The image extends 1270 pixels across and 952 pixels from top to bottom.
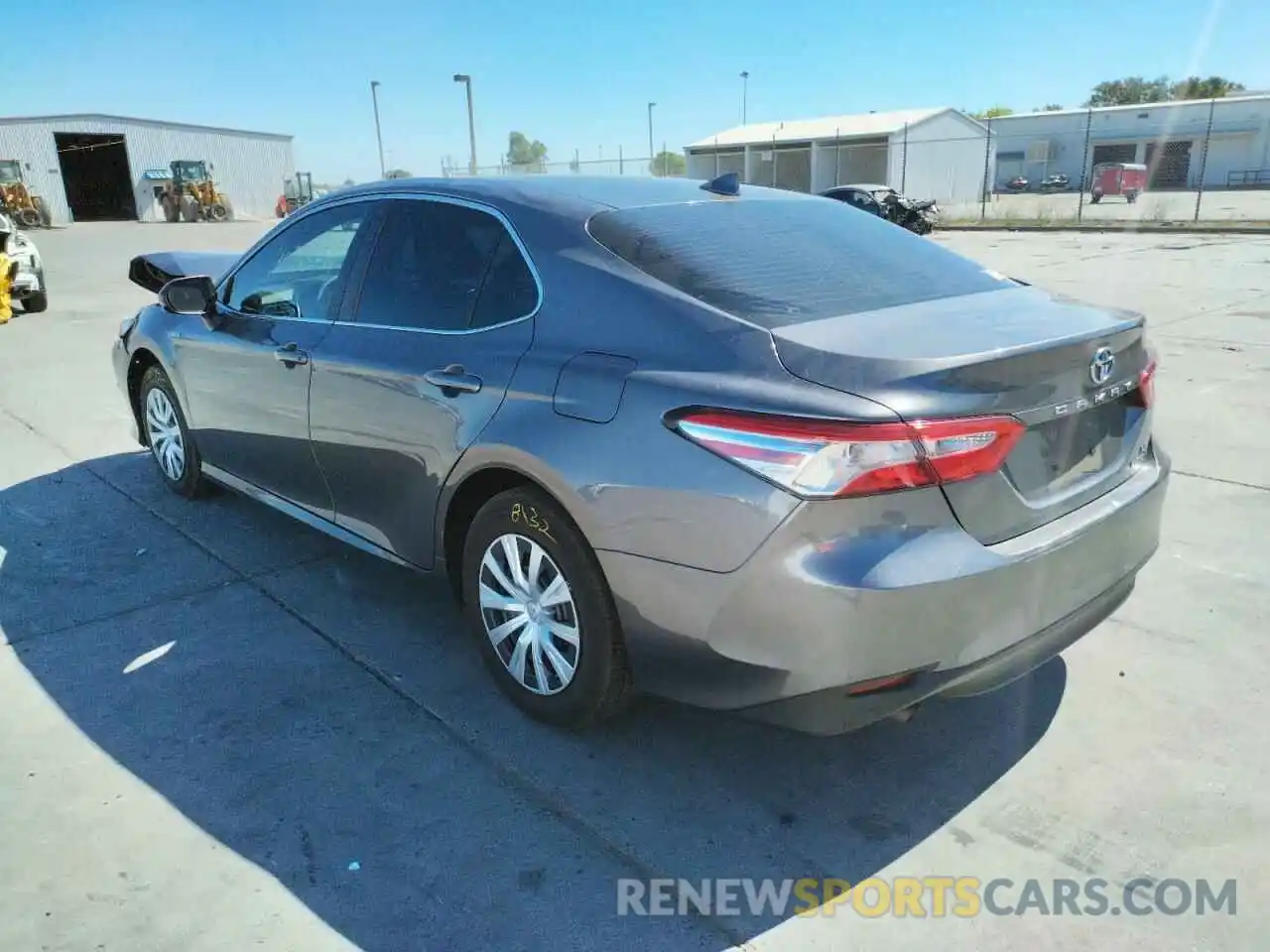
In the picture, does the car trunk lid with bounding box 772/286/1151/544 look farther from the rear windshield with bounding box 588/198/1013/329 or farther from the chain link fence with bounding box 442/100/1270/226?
the chain link fence with bounding box 442/100/1270/226

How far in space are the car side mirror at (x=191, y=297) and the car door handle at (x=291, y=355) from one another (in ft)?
2.55

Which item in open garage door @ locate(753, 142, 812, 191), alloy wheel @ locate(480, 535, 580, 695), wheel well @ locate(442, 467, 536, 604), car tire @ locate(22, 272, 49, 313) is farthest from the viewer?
open garage door @ locate(753, 142, 812, 191)

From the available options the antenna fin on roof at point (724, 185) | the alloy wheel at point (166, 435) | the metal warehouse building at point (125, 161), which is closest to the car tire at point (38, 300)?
the alloy wheel at point (166, 435)

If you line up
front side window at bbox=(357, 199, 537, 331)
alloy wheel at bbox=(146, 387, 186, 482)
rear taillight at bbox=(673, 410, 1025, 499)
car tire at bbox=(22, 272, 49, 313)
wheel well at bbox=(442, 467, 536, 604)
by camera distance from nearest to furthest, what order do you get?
1. rear taillight at bbox=(673, 410, 1025, 499)
2. wheel well at bbox=(442, 467, 536, 604)
3. front side window at bbox=(357, 199, 537, 331)
4. alloy wheel at bbox=(146, 387, 186, 482)
5. car tire at bbox=(22, 272, 49, 313)

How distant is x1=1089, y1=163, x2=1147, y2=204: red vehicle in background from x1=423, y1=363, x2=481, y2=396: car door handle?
133 feet

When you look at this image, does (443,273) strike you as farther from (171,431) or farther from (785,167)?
(785,167)

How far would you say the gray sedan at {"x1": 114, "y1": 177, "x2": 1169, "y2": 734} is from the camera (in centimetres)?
224

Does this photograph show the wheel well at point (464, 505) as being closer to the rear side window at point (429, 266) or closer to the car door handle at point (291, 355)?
the rear side window at point (429, 266)

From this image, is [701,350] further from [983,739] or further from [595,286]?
[983,739]

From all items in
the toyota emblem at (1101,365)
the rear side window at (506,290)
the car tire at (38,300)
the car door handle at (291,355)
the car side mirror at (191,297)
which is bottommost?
the car tire at (38,300)

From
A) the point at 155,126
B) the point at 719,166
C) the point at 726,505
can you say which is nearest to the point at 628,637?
the point at 726,505

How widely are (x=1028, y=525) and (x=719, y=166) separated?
50.2m

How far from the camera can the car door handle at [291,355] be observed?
3750 mm

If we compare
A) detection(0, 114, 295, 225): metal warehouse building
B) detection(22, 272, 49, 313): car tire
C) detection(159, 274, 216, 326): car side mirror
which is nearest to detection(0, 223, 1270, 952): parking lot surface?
detection(159, 274, 216, 326): car side mirror
